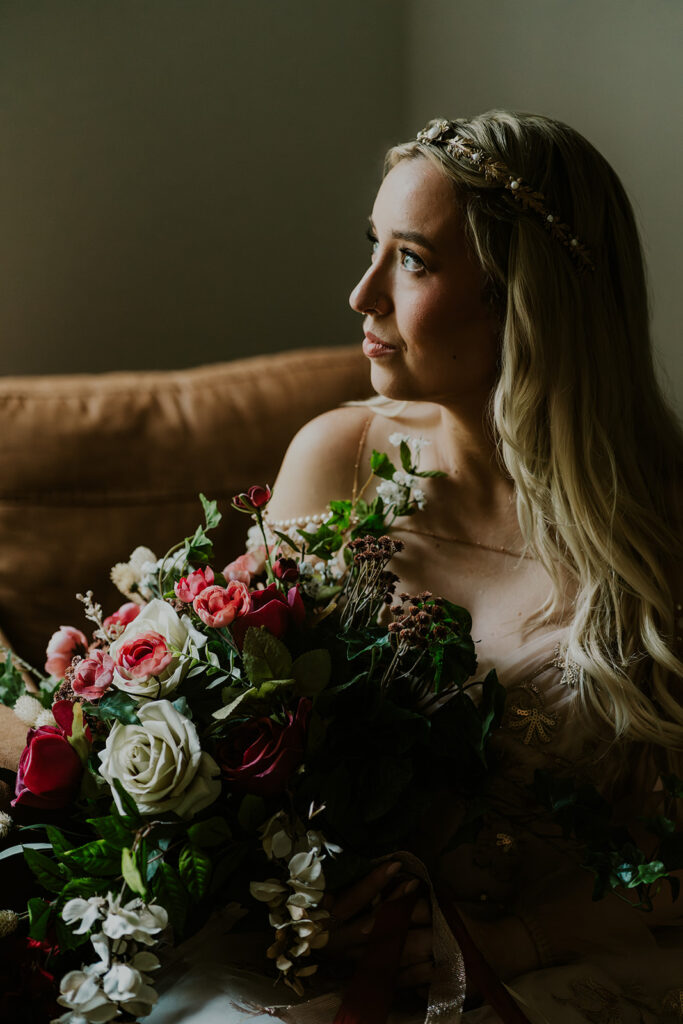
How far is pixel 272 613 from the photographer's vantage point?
94 centimetres

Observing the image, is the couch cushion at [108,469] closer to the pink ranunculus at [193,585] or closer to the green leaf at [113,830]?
the pink ranunculus at [193,585]

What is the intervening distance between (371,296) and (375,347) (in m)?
0.07

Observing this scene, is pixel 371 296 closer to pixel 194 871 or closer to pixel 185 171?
pixel 194 871

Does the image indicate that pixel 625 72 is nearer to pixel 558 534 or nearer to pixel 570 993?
pixel 558 534

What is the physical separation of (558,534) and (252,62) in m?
1.32

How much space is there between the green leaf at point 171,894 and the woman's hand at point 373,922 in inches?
7.6

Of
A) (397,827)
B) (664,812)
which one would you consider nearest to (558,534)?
(664,812)

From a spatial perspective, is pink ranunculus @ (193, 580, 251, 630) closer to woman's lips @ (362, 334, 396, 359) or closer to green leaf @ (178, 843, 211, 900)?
green leaf @ (178, 843, 211, 900)

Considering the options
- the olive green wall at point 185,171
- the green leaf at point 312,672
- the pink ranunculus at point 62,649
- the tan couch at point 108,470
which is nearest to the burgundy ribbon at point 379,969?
the green leaf at point 312,672

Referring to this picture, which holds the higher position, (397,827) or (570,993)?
(397,827)

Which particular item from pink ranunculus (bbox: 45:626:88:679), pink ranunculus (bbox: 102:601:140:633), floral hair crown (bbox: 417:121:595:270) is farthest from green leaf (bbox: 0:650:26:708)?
floral hair crown (bbox: 417:121:595:270)

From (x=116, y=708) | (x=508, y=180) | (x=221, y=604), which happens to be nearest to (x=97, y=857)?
(x=116, y=708)

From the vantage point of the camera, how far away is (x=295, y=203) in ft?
7.05

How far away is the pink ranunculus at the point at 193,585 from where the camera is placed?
953 millimetres
